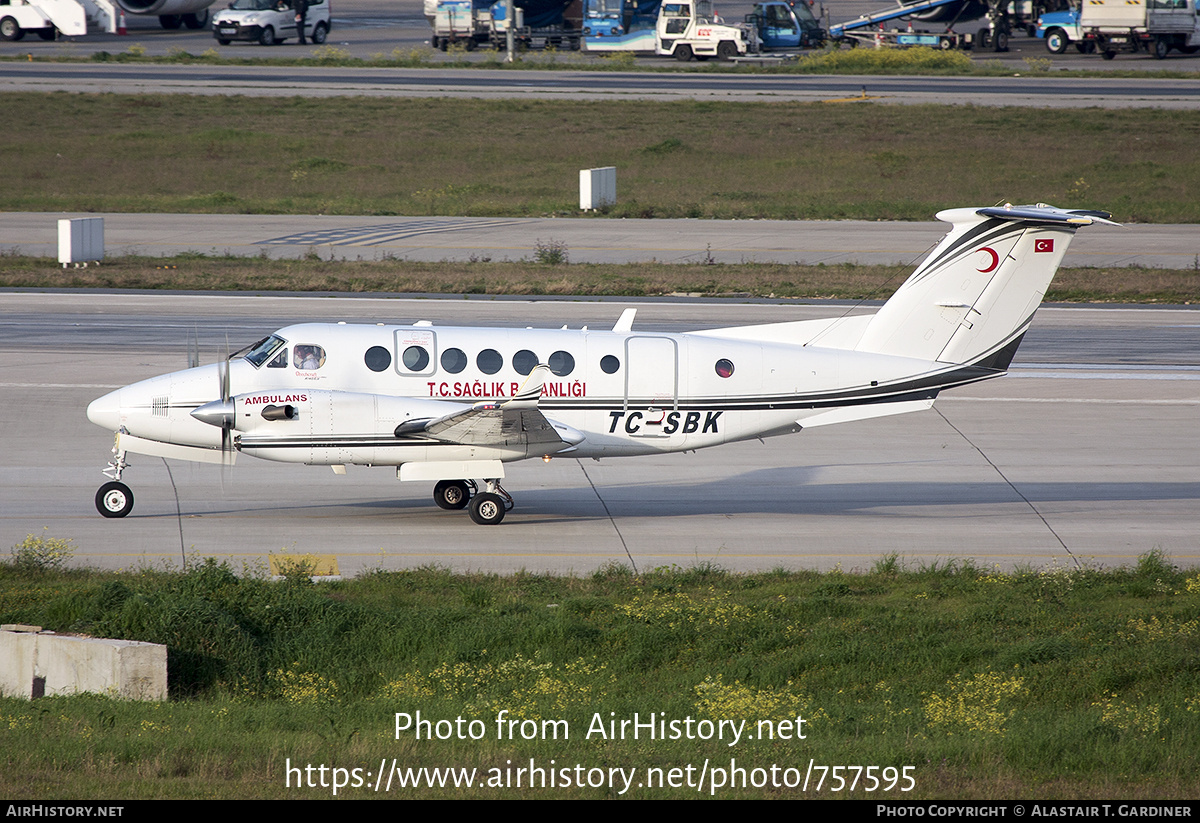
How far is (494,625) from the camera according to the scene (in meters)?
13.7

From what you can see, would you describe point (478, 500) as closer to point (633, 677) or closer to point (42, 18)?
point (633, 677)

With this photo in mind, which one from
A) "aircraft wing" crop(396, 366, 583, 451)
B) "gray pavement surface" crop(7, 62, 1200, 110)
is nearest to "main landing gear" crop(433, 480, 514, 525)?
"aircraft wing" crop(396, 366, 583, 451)

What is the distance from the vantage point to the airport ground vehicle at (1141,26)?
84.3 metres

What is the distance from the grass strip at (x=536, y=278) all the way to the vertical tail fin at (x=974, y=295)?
17.6 metres

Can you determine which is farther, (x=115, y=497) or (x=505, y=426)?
(x=115, y=497)

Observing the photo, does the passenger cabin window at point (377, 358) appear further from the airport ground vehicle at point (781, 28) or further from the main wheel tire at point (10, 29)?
the main wheel tire at point (10, 29)

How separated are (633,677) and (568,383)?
6923mm

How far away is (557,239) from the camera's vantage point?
152 ft

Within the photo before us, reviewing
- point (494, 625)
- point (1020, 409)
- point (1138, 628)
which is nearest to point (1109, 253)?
point (1020, 409)

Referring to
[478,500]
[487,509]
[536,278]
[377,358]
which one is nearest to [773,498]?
[487,509]

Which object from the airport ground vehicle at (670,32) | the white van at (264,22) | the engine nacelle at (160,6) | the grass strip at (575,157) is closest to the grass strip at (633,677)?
the grass strip at (575,157)

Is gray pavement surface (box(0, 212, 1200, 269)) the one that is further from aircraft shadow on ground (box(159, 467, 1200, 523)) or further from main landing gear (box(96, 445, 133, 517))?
main landing gear (box(96, 445, 133, 517))

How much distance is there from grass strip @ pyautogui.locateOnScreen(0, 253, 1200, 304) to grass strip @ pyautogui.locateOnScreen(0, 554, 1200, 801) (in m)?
22.3
